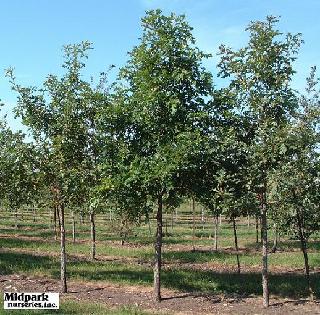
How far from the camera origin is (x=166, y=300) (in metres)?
14.9

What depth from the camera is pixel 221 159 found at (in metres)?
13.9

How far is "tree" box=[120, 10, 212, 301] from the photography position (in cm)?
1367

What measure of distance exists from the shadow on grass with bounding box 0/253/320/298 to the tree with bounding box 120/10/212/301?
4.63 meters

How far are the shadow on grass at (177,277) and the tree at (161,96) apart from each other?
15.2 feet

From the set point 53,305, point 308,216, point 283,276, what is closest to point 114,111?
point 53,305

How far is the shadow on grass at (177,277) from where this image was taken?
16719 mm

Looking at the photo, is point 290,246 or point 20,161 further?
point 290,246

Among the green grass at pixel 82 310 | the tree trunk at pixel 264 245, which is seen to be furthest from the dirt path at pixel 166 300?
the green grass at pixel 82 310

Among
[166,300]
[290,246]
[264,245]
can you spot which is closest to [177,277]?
[166,300]

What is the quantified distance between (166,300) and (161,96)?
6376 mm

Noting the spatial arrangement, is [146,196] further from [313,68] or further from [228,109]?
[313,68]

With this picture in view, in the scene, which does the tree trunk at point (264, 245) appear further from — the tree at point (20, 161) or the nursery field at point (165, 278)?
the tree at point (20, 161)

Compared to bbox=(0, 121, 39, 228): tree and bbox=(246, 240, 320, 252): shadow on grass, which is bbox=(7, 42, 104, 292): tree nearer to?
bbox=(0, 121, 39, 228): tree

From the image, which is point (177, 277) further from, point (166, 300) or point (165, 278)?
point (166, 300)
